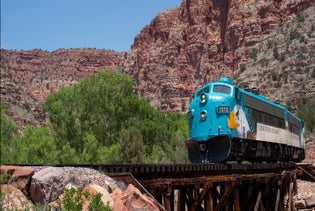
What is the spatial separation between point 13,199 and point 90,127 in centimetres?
3035

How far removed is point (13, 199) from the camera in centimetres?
803

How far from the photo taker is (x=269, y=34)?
351 ft

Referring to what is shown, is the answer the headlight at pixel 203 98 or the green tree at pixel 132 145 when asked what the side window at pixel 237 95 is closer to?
the headlight at pixel 203 98

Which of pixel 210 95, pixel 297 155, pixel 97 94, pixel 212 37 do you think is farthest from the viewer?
pixel 212 37

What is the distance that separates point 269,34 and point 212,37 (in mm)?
18992

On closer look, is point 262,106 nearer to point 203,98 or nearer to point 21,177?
point 203,98

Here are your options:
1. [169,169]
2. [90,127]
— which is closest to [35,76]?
[90,127]

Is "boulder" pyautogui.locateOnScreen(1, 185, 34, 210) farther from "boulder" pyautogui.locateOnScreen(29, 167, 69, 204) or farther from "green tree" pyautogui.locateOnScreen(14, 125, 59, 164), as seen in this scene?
"green tree" pyautogui.locateOnScreen(14, 125, 59, 164)

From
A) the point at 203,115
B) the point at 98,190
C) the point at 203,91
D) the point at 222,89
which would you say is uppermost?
the point at 203,91

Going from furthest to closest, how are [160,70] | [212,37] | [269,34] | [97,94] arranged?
[160,70] < [212,37] < [269,34] < [97,94]

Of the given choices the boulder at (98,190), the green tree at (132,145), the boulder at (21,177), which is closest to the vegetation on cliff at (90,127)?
the green tree at (132,145)

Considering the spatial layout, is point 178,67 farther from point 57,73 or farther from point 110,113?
point 110,113

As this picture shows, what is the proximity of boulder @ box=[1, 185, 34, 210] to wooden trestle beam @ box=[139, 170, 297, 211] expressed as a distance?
12.6 ft

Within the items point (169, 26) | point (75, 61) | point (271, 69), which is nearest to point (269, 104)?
point (271, 69)
